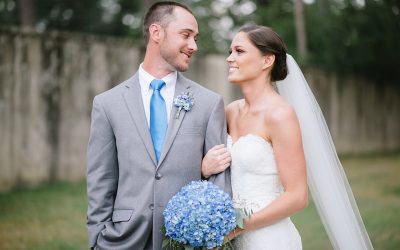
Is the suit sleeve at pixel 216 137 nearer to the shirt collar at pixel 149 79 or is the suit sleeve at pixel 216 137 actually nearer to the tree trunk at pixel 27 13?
the shirt collar at pixel 149 79

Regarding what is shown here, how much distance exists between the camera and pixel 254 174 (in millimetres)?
3643

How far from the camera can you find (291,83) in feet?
13.6

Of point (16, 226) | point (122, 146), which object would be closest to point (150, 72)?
point (122, 146)

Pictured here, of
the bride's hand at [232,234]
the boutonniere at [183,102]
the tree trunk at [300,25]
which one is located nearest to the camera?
the bride's hand at [232,234]

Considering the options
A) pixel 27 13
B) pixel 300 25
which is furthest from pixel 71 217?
pixel 27 13

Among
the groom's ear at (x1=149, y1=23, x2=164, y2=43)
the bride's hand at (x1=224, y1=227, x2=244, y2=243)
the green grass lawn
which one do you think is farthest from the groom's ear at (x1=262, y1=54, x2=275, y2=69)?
the green grass lawn

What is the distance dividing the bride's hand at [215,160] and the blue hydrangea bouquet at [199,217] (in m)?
0.27

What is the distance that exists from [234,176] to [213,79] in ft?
33.5

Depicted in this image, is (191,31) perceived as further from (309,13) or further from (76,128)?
(309,13)

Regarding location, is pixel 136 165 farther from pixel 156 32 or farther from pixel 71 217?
pixel 71 217

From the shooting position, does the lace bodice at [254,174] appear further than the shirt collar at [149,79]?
No

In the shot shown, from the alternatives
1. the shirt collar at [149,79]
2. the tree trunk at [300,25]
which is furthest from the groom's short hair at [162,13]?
the tree trunk at [300,25]

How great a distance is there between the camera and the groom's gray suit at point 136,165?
3.43 meters

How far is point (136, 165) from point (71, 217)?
508 centimetres
